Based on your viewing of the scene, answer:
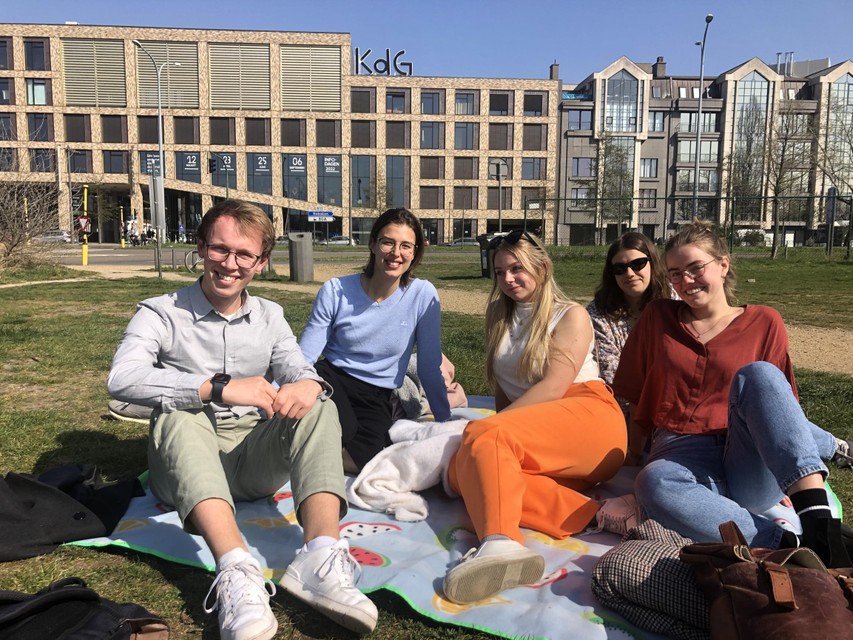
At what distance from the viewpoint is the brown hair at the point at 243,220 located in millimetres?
2727

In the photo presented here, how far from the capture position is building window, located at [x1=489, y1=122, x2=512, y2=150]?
212 ft

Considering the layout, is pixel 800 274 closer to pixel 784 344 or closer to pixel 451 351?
pixel 451 351

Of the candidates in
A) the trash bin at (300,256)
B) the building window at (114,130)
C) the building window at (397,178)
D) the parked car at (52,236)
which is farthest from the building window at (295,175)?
the trash bin at (300,256)

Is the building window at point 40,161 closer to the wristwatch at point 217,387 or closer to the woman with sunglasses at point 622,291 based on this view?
the woman with sunglasses at point 622,291

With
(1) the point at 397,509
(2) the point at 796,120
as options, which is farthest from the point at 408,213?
(2) the point at 796,120

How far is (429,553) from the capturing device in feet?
8.75

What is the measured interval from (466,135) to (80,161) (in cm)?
3449

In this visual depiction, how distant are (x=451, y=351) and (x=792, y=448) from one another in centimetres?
512

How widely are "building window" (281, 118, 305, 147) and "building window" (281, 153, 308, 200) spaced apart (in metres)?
1.10

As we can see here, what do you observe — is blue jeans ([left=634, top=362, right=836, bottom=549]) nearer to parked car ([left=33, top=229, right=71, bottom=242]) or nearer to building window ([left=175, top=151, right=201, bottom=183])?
parked car ([left=33, top=229, right=71, bottom=242])

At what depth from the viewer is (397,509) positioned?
119 inches

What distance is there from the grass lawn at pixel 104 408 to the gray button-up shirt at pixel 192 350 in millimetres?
658

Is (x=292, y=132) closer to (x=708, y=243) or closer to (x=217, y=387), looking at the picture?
(x=708, y=243)

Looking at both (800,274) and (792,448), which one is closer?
(792,448)
